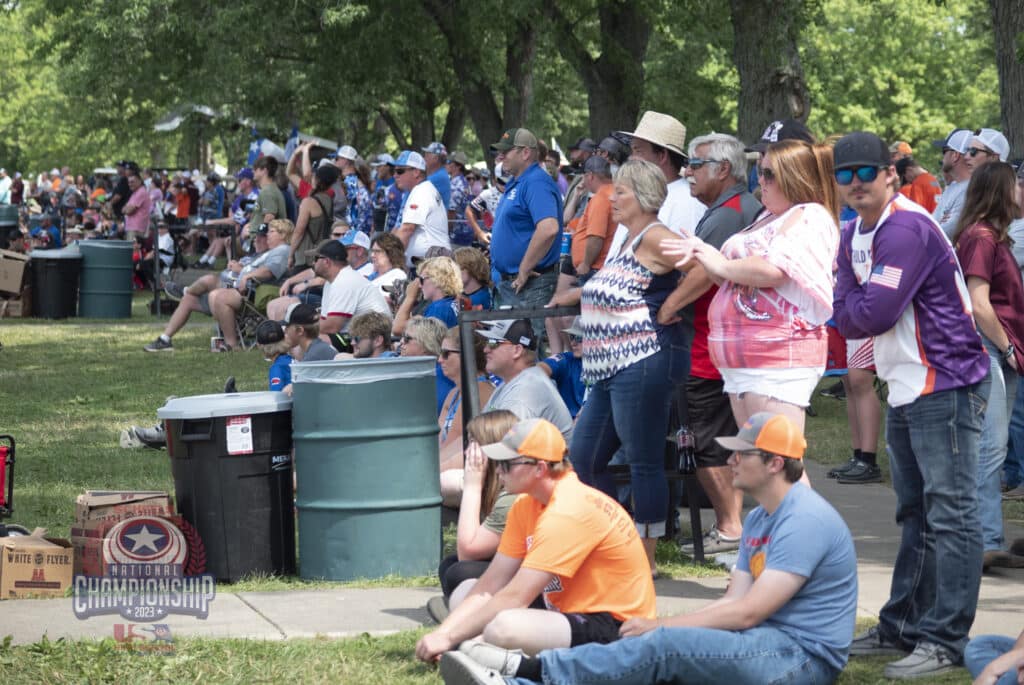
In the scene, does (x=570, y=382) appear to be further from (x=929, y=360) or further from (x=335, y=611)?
(x=929, y=360)

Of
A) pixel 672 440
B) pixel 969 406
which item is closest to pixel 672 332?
pixel 672 440

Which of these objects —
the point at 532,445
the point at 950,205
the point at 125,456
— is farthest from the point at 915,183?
the point at 532,445

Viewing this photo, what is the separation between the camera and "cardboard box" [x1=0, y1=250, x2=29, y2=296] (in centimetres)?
2011

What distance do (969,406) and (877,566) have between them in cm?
216

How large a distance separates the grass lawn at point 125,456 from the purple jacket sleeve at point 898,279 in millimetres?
1312

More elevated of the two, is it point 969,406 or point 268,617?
point 969,406

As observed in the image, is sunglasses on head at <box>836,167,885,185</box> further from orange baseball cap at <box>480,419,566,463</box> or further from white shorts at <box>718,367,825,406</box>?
orange baseball cap at <box>480,419,566,463</box>

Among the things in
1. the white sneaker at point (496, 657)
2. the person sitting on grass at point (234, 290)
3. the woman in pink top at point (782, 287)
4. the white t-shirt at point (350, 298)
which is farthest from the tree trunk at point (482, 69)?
the white sneaker at point (496, 657)

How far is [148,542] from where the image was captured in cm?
708

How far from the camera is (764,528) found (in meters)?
4.93

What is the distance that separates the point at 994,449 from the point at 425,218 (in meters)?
8.09

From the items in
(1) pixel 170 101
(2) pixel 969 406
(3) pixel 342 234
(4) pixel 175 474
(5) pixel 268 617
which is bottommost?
(5) pixel 268 617

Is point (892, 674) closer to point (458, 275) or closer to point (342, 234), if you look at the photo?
point (458, 275)

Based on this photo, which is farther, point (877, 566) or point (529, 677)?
point (877, 566)
